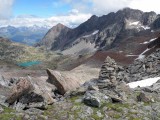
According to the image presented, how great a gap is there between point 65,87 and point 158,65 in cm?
2766

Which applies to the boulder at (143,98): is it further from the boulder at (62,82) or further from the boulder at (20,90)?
the boulder at (20,90)

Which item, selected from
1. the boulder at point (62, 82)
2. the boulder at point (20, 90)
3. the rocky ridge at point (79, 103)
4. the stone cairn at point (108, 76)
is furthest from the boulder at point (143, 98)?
the boulder at point (20, 90)

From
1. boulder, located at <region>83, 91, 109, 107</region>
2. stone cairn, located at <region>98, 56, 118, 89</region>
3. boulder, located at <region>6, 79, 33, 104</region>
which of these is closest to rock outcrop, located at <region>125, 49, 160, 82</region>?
stone cairn, located at <region>98, 56, 118, 89</region>

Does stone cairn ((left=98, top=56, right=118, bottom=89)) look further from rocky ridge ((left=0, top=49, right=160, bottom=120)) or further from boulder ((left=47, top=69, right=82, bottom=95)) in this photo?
boulder ((left=47, top=69, right=82, bottom=95))

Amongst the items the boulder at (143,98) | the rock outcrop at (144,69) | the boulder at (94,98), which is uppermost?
the boulder at (94,98)

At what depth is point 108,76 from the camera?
31.6m

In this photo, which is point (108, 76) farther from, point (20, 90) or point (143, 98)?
point (20, 90)

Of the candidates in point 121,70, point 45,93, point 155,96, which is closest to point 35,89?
point 45,93

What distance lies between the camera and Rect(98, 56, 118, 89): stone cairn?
29636 millimetres

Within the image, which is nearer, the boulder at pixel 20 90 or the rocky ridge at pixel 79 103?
the rocky ridge at pixel 79 103

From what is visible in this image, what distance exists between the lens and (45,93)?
2369cm

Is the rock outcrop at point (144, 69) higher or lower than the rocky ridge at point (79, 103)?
lower

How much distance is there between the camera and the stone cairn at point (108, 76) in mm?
29636

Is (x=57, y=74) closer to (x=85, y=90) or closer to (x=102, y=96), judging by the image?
(x=85, y=90)
